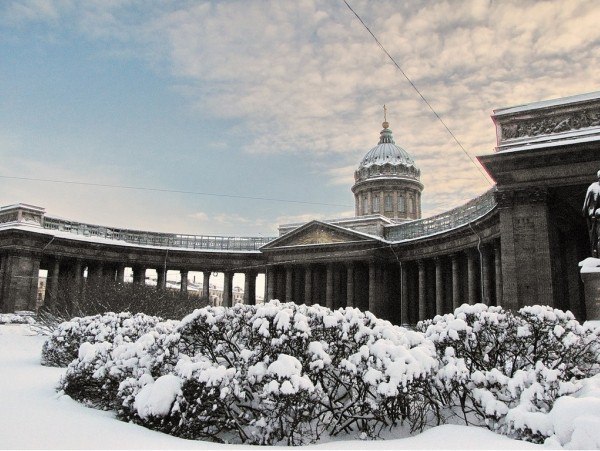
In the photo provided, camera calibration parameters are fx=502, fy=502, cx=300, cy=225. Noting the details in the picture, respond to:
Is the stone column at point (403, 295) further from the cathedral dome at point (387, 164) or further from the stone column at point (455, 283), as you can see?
the cathedral dome at point (387, 164)

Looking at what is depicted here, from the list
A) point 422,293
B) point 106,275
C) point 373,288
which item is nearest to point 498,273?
point 422,293

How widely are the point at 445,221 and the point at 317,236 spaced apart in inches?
503

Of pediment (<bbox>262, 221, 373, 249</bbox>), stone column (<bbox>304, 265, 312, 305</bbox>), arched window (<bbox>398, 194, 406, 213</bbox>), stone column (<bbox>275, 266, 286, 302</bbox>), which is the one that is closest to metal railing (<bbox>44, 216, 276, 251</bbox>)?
stone column (<bbox>275, 266, 286, 302</bbox>)

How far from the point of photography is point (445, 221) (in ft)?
141

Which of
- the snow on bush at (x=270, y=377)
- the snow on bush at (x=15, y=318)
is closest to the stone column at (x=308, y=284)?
the snow on bush at (x=15, y=318)

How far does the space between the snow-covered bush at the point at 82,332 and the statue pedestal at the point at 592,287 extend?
13566mm

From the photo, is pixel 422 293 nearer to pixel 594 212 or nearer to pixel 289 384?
pixel 594 212

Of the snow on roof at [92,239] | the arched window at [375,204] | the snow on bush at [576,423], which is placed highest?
the arched window at [375,204]

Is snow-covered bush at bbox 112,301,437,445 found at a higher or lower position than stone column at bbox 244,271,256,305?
lower

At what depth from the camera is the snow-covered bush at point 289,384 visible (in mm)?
8469

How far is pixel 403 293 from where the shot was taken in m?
47.6

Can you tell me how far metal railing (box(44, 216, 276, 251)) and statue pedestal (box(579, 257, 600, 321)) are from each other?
143 feet

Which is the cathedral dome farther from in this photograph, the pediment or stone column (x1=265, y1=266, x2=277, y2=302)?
stone column (x1=265, y1=266, x2=277, y2=302)

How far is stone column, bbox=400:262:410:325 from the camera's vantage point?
46375 millimetres
